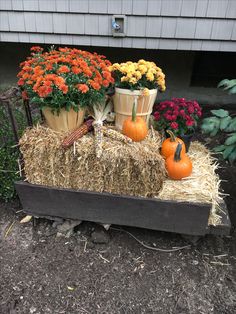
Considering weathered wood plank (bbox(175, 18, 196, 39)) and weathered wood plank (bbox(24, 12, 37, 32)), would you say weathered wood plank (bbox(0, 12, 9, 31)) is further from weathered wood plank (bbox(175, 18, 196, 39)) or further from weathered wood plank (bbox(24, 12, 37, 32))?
weathered wood plank (bbox(175, 18, 196, 39))

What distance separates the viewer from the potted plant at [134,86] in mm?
2289

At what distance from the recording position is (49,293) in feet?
6.94

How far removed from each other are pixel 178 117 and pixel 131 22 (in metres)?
1.84

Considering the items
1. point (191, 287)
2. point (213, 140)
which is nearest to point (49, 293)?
point (191, 287)

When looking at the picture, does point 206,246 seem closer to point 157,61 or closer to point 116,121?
point 116,121

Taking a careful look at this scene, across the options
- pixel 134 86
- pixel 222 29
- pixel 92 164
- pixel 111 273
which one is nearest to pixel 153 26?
pixel 222 29

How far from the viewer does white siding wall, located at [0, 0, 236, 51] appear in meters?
3.66

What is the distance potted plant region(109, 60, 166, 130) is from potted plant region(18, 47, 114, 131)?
0.11m

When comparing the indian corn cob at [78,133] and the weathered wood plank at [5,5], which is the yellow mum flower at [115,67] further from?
the weathered wood plank at [5,5]

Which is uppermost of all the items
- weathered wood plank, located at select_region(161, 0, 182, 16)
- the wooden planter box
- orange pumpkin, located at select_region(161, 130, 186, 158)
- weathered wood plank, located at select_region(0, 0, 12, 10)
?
weathered wood plank, located at select_region(161, 0, 182, 16)

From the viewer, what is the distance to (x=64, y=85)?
203 cm

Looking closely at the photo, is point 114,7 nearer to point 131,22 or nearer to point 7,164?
point 131,22

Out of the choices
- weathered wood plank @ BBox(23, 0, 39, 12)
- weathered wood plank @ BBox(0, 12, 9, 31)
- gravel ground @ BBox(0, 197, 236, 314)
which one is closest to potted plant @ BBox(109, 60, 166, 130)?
gravel ground @ BBox(0, 197, 236, 314)

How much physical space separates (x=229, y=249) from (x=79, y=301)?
1.23 meters
